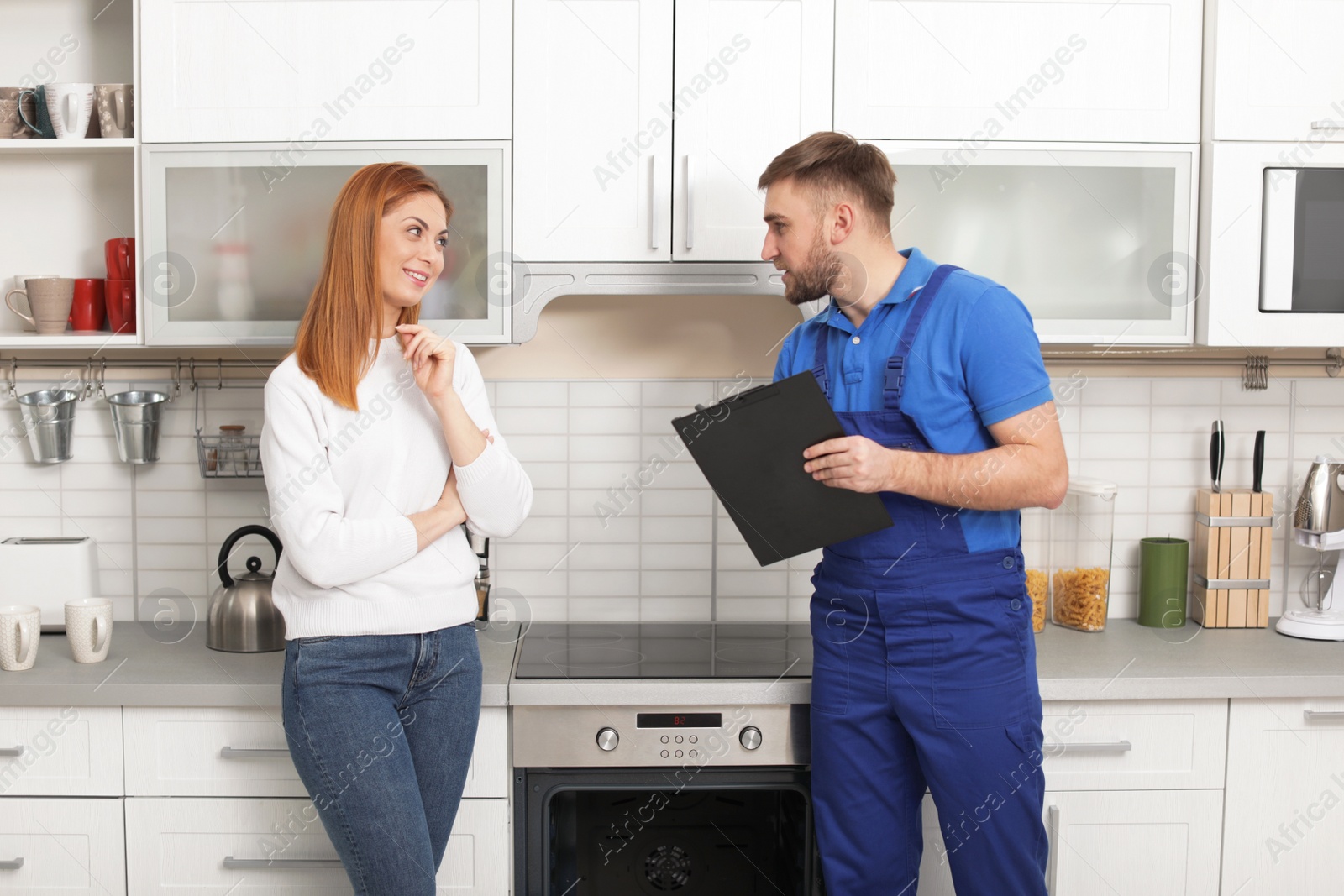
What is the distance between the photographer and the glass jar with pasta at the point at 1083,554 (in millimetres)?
2256

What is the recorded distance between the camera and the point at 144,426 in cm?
228

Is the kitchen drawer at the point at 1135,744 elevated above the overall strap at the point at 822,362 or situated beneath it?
situated beneath

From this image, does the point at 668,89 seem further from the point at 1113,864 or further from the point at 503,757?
→ the point at 1113,864

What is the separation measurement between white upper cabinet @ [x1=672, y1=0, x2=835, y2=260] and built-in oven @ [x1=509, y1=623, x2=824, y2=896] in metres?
0.84

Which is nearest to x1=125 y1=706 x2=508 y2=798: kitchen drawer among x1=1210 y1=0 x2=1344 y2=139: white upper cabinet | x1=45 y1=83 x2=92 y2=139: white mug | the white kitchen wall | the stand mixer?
the white kitchen wall

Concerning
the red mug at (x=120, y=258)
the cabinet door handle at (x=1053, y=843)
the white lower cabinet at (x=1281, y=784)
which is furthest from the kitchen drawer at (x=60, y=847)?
the white lower cabinet at (x=1281, y=784)

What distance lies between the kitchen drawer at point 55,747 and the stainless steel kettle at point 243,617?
0.25 meters

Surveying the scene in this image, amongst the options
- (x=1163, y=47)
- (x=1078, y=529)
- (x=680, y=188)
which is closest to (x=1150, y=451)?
(x=1078, y=529)

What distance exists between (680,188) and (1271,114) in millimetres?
1151

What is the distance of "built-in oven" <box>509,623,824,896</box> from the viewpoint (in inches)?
74.1

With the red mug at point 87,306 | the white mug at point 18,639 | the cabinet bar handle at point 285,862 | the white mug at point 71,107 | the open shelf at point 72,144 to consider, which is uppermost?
the white mug at point 71,107

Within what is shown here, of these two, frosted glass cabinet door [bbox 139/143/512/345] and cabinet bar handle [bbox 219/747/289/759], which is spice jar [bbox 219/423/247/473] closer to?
frosted glass cabinet door [bbox 139/143/512/345]

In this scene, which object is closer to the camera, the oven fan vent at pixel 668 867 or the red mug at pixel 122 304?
the oven fan vent at pixel 668 867

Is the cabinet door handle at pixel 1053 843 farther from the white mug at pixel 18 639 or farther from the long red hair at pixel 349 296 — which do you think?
the white mug at pixel 18 639
